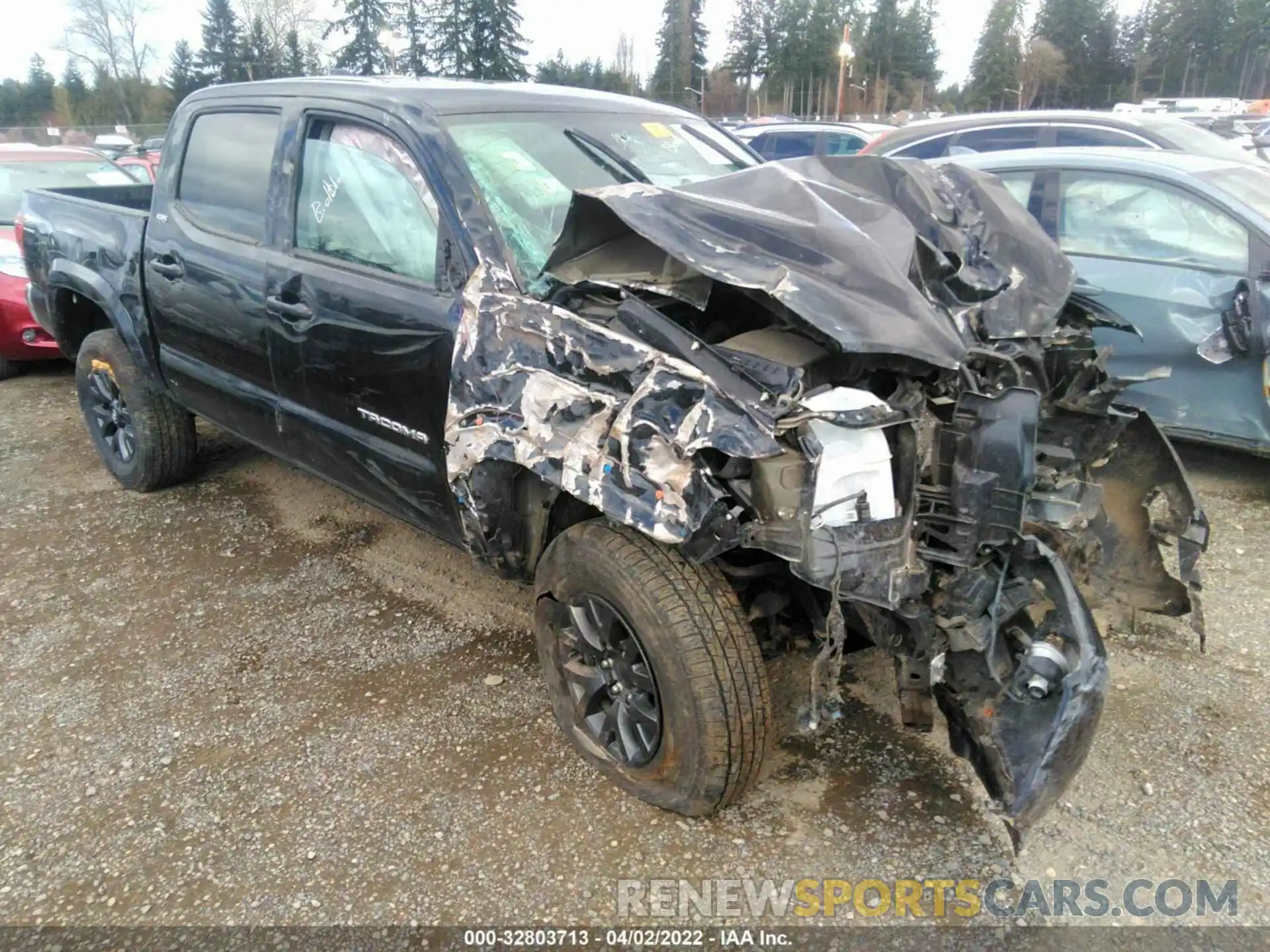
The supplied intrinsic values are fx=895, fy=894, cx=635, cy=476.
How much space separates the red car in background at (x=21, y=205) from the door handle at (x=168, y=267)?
7.77ft

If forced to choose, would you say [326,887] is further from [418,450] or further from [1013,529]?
[1013,529]

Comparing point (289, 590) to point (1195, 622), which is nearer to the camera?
point (1195, 622)

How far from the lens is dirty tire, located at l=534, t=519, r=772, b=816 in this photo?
2209 mm

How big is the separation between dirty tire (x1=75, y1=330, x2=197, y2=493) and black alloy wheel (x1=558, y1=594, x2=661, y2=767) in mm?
2923

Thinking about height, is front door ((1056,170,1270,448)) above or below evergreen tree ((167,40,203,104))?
below

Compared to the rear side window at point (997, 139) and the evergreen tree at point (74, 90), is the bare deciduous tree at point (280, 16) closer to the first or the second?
the evergreen tree at point (74, 90)

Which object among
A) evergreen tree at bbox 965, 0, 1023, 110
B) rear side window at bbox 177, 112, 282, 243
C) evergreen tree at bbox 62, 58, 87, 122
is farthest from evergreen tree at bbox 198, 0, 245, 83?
rear side window at bbox 177, 112, 282, 243

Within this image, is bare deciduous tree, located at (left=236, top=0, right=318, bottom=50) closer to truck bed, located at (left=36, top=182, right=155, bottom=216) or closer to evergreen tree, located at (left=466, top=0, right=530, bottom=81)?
evergreen tree, located at (left=466, top=0, right=530, bottom=81)

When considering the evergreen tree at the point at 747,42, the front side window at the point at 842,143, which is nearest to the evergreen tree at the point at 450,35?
the evergreen tree at the point at 747,42

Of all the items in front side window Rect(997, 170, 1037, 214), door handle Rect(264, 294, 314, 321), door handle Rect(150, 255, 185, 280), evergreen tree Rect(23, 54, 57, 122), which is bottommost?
door handle Rect(264, 294, 314, 321)

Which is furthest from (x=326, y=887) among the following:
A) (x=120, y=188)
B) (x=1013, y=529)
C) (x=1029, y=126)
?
(x=1029, y=126)

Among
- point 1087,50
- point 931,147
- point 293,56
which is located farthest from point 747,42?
point 931,147

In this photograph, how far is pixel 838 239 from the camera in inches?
94.7

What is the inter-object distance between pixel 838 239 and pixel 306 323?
1.87 metres
